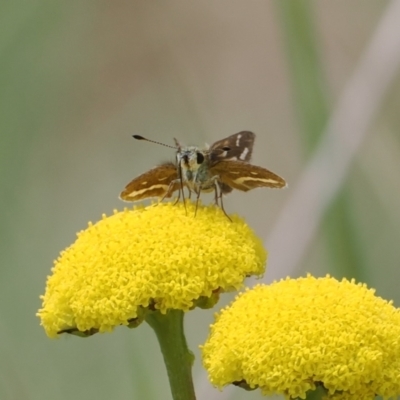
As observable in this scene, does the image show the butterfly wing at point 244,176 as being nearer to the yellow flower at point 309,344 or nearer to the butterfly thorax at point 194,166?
the butterfly thorax at point 194,166

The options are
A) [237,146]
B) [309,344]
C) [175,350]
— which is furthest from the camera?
[237,146]

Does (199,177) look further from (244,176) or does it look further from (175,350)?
(175,350)

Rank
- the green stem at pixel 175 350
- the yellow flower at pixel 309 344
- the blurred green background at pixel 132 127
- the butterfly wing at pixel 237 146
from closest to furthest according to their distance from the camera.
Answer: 1. the yellow flower at pixel 309 344
2. the green stem at pixel 175 350
3. the butterfly wing at pixel 237 146
4. the blurred green background at pixel 132 127

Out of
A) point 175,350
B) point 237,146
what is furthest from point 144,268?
point 237,146

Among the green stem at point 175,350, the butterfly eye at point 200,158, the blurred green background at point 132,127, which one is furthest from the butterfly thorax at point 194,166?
the blurred green background at point 132,127

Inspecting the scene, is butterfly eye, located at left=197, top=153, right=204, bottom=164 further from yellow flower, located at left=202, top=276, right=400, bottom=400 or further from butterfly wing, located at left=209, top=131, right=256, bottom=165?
yellow flower, located at left=202, top=276, right=400, bottom=400

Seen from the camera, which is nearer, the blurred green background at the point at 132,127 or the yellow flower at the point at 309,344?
the yellow flower at the point at 309,344

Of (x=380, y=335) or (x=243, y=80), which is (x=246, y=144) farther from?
(x=243, y=80)
